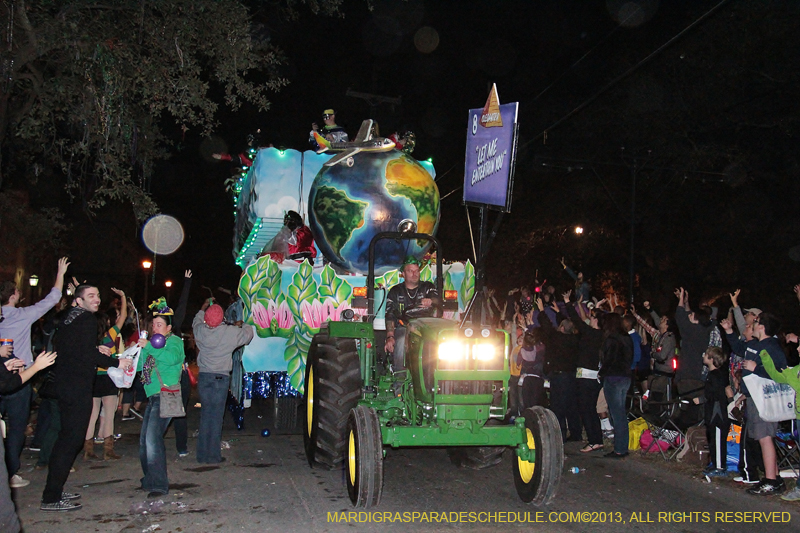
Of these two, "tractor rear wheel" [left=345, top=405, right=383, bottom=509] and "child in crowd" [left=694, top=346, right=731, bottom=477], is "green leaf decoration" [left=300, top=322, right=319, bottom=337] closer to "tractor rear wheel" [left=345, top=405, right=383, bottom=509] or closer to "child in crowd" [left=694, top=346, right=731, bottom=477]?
"tractor rear wheel" [left=345, top=405, right=383, bottom=509]

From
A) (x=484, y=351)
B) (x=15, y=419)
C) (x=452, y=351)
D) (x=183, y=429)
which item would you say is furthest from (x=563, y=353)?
(x=15, y=419)

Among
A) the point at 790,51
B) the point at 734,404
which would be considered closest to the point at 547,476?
the point at 734,404

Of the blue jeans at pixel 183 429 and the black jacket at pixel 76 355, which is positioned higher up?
the black jacket at pixel 76 355

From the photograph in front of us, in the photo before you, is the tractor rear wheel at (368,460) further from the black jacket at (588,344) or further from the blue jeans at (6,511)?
the black jacket at (588,344)

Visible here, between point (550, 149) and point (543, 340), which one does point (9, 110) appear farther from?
point (550, 149)

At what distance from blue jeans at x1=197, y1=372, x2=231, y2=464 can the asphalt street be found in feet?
0.61

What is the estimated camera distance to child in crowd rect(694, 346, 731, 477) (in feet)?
25.6

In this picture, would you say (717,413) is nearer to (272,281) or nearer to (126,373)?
(272,281)

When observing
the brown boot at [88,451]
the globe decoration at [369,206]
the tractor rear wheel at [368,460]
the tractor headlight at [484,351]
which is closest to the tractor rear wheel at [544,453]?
the tractor headlight at [484,351]

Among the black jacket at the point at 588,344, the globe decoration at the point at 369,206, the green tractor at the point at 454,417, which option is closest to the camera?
the green tractor at the point at 454,417

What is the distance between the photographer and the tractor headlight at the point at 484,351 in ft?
19.6

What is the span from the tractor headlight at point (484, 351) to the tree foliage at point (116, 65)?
5982 mm

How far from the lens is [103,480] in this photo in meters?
7.14

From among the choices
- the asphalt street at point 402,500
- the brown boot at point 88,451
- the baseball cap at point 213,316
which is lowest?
the asphalt street at point 402,500
